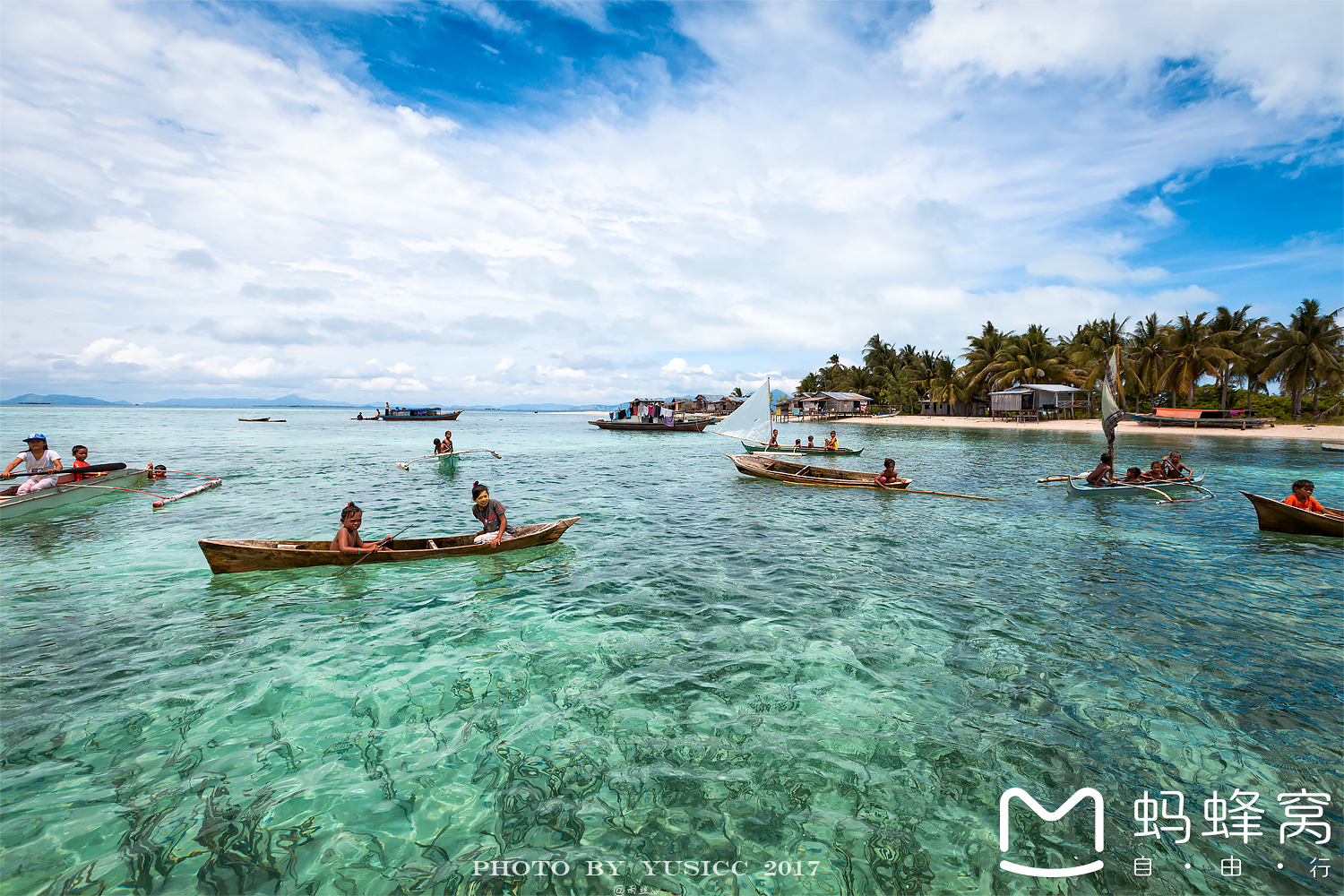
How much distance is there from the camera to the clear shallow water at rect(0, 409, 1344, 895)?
4.48 m

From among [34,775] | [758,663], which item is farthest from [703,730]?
[34,775]

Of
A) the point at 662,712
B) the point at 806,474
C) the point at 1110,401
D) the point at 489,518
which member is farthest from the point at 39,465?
the point at 1110,401

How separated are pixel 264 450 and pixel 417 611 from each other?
43494 mm

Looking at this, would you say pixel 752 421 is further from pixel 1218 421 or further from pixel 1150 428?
pixel 1150 428

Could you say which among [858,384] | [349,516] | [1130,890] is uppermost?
[858,384]

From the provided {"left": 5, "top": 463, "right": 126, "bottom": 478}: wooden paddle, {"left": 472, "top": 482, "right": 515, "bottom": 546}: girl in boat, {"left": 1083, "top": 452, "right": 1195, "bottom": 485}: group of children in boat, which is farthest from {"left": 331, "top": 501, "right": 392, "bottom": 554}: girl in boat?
{"left": 1083, "top": 452, "right": 1195, "bottom": 485}: group of children in boat

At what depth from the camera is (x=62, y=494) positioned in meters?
17.5

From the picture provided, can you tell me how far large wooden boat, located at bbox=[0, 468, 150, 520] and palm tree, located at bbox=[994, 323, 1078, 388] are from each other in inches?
2944

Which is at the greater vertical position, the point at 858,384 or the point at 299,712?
the point at 858,384

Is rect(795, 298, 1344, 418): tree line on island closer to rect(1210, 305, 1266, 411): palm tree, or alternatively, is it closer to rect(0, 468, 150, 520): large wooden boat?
rect(1210, 305, 1266, 411): palm tree

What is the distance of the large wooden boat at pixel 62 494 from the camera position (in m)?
16.1

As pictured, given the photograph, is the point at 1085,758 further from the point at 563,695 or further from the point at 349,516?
the point at 349,516

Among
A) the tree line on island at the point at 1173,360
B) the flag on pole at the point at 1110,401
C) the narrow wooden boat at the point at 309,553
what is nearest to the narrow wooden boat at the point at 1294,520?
the flag on pole at the point at 1110,401

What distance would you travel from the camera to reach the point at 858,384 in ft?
309
